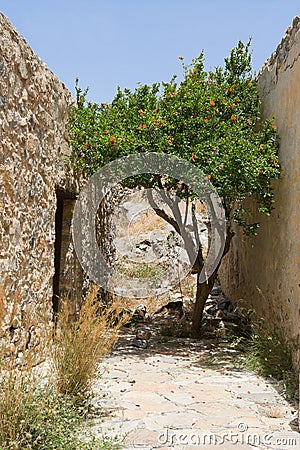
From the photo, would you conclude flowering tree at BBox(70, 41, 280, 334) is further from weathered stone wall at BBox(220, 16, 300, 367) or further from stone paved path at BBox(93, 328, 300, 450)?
stone paved path at BBox(93, 328, 300, 450)

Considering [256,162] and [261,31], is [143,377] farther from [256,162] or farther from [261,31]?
[261,31]

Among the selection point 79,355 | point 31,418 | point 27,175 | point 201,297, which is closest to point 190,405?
point 79,355

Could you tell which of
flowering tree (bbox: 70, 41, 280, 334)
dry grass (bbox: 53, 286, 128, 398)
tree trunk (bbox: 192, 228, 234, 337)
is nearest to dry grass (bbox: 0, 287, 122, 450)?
dry grass (bbox: 53, 286, 128, 398)

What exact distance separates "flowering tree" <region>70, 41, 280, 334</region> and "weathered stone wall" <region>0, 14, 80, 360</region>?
514 millimetres

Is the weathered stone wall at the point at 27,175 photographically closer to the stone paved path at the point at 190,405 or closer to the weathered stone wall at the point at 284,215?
the stone paved path at the point at 190,405

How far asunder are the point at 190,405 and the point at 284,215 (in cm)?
233

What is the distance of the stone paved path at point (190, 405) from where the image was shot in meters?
3.59

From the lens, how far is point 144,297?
1073 centimetres

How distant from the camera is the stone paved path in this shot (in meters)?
3.59

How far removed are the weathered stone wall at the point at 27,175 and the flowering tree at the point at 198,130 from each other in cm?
51

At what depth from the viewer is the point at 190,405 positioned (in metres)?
4.40

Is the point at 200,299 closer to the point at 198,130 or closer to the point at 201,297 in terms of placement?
the point at 201,297

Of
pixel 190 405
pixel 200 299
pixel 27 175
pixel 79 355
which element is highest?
pixel 27 175

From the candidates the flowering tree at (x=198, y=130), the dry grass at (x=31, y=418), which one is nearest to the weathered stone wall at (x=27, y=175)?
the flowering tree at (x=198, y=130)
